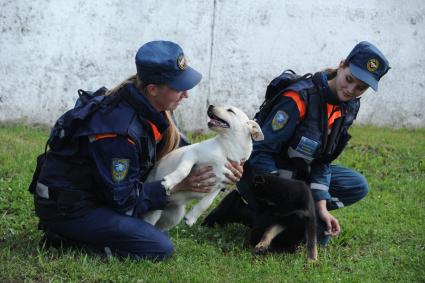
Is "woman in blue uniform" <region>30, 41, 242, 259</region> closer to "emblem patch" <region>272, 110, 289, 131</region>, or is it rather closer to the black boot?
"emblem patch" <region>272, 110, 289, 131</region>


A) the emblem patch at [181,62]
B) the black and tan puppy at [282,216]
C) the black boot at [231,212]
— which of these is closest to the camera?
the emblem patch at [181,62]

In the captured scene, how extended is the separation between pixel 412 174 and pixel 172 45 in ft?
14.7

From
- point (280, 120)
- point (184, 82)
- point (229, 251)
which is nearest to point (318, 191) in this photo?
point (280, 120)

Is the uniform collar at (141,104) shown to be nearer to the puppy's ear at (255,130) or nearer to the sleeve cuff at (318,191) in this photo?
the puppy's ear at (255,130)

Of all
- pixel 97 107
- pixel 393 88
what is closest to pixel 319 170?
pixel 97 107

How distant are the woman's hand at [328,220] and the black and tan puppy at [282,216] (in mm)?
181

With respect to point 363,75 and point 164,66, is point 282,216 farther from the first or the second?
point 164,66

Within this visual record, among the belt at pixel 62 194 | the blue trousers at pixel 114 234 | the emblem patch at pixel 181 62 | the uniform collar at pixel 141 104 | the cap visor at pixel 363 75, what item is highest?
the emblem patch at pixel 181 62

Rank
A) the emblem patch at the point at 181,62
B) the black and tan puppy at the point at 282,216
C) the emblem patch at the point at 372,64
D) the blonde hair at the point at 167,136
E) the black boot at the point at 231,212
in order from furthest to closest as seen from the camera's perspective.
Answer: the black boot at the point at 231,212 < the emblem patch at the point at 372,64 < the black and tan puppy at the point at 282,216 < the blonde hair at the point at 167,136 < the emblem patch at the point at 181,62

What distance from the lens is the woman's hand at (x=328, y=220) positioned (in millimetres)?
5059

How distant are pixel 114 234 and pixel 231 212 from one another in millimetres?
1395

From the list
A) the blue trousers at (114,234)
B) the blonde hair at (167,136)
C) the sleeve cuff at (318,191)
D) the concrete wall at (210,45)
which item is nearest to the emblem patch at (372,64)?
the sleeve cuff at (318,191)

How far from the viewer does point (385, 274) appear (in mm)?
4785

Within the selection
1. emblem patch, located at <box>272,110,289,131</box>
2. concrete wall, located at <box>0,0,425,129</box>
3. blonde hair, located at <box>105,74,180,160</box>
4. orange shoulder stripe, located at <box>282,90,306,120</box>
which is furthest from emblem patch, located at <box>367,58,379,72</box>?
concrete wall, located at <box>0,0,425,129</box>
